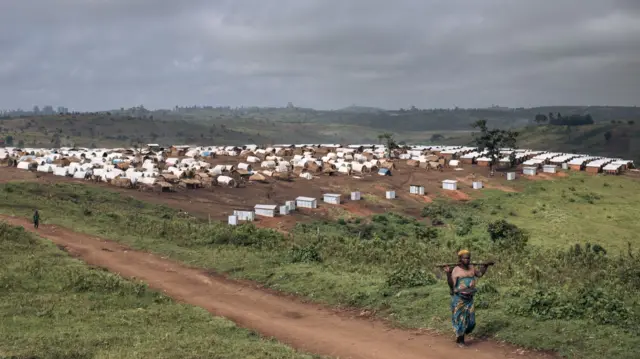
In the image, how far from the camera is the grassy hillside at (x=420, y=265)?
10.9 m

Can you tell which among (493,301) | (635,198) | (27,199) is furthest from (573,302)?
(635,198)

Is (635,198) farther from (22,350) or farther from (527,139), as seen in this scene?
(527,139)

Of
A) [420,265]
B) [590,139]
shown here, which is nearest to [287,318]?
[420,265]

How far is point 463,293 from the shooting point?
10.4 m

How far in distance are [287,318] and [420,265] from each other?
24.6 feet

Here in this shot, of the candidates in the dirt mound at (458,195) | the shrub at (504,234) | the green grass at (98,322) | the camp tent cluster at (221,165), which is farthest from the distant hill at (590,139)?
the green grass at (98,322)

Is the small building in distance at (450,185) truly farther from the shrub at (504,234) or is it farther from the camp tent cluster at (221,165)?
the shrub at (504,234)

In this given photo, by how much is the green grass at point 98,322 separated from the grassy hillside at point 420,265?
3.49 metres

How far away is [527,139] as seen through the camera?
602 feet

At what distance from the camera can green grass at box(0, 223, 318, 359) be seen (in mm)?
10039

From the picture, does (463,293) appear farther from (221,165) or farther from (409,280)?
(221,165)

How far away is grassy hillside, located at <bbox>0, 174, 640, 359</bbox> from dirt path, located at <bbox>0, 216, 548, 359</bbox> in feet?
2.11

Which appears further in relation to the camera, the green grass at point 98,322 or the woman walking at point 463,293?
the woman walking at point 463,293

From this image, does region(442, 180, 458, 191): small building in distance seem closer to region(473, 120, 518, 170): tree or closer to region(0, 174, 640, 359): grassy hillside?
region(0, 174, 640, 359): grassy hillside
